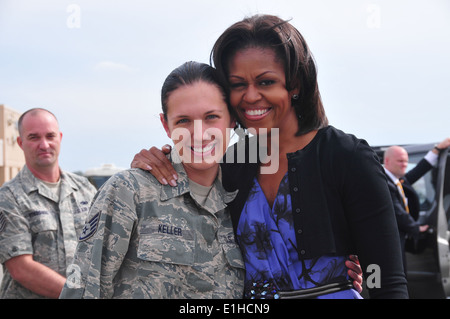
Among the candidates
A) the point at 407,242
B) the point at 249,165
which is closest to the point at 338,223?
the point at 249,165

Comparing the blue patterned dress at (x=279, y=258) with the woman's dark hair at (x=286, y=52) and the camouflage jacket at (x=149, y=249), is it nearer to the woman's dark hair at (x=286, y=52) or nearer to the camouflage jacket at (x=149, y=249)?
the camouflage jacket at (x=149, y=249)

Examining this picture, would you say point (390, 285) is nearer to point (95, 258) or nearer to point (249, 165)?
point (249, 165)

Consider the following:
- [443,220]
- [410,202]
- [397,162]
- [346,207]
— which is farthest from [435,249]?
[346,207]

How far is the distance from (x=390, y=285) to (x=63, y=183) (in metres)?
2.61

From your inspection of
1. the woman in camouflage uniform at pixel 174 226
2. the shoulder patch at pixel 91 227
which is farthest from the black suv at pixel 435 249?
the shoulder patch at pixel 91 227

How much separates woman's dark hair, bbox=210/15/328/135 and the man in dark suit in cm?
316

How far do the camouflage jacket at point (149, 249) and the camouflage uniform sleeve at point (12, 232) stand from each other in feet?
4.97

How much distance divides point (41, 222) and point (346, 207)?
88.8 inches

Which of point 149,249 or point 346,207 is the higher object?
point 346,207

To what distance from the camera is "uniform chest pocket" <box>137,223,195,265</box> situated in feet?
5.54

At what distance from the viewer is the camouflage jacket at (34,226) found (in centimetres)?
297

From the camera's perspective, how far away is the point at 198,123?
1788 millimetres

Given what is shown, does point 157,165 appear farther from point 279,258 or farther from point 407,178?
point 407,178

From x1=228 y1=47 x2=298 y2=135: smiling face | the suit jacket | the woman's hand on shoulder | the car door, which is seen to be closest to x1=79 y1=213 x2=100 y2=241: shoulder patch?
the woman's hand on shoulder
